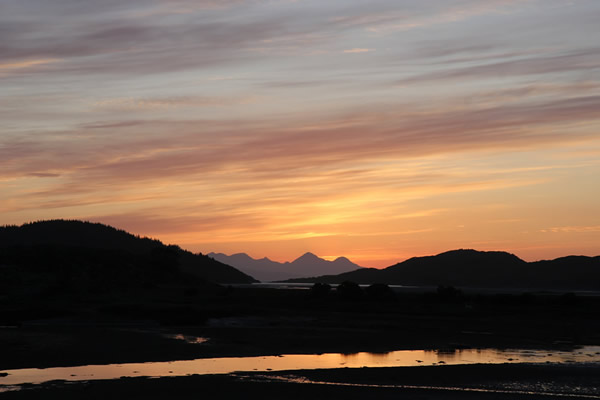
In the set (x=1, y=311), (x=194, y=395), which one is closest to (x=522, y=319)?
(x=194, y=395)

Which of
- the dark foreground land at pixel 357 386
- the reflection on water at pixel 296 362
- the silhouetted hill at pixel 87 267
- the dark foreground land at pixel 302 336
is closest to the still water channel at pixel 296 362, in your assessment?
the reflection on water at pixel 296 362

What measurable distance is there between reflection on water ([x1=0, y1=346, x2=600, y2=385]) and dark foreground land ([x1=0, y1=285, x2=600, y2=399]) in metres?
1.57

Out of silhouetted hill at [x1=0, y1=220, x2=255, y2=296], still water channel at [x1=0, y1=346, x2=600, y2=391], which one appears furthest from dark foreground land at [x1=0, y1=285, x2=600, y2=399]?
silhouetted hill at [x1=0, y1=220, x2=255, y2=296]

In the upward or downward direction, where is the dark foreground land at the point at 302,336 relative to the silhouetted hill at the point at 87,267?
downward

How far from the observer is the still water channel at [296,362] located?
29520mm

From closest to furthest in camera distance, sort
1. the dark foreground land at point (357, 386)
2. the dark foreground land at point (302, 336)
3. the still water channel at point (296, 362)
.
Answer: the dark foreground land at point (357, 386)
the dark foreground land at point (302, 336)
the still water channel at point (296, 362)

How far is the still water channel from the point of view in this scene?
96.9 feet

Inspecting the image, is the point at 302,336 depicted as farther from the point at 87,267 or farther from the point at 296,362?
the point at 87,267

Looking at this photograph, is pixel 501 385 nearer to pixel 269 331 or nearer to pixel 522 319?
pixel 269 331

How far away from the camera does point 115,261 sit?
408 feet

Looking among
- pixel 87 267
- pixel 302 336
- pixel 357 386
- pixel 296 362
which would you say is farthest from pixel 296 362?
pixel 87 267

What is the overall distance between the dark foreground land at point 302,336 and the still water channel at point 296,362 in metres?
1.55

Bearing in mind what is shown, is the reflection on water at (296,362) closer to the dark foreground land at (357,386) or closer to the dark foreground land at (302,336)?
the dark foreground land at (302,336)

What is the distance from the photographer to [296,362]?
113 ft
